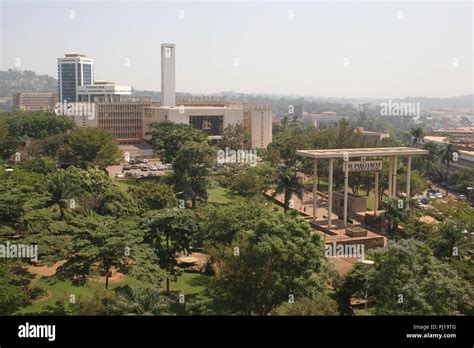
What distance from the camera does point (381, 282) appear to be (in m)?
10.5

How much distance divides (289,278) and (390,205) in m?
11.2

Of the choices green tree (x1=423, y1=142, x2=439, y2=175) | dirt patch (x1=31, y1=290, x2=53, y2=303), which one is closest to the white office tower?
green tree (x1=423, y1=142, x2=439, y2=175)

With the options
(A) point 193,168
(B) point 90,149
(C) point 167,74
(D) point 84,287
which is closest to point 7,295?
(D) point 84,287

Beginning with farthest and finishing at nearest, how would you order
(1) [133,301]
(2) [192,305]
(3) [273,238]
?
1. (3) [273,238]
2. (2) [192,305]
3. (1) [133,301]

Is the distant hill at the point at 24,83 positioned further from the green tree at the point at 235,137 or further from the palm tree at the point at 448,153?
the palm tree at the point at 448,153

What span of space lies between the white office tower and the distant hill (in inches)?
1849

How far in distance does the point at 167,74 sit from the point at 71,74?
3856 centimetres

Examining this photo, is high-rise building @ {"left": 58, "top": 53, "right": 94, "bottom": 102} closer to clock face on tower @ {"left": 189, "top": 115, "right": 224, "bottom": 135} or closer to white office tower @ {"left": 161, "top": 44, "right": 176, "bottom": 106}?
Result: white office tower @ {"left": 161, "top": 44, "right": 176, "bottom": 106}

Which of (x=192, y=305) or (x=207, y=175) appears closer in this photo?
(x=192, y=305)

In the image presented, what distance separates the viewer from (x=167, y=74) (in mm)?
51250

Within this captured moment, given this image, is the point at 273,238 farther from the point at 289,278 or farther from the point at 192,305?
the point at 192,305

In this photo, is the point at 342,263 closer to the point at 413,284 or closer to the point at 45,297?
the point at 413,284
